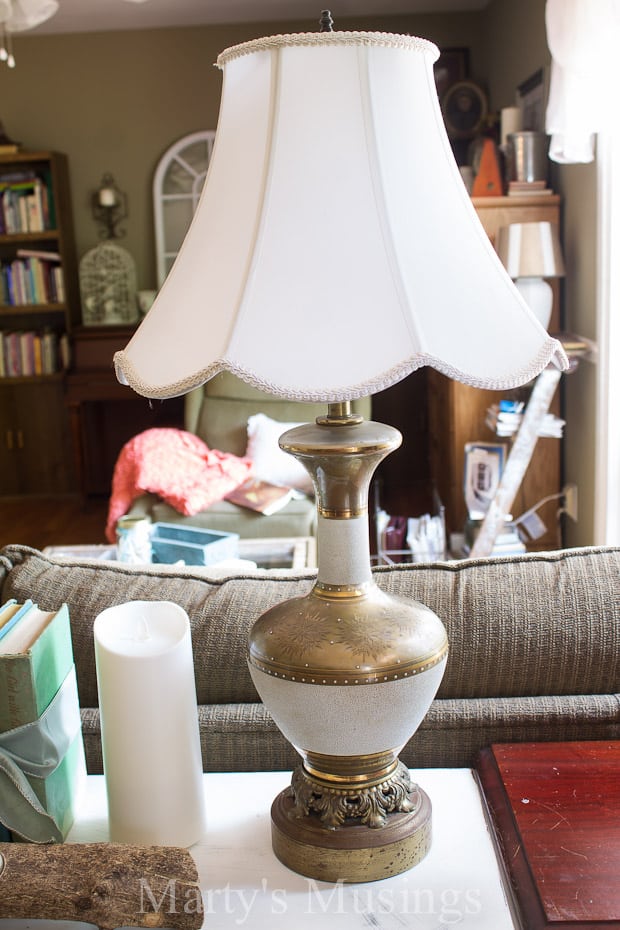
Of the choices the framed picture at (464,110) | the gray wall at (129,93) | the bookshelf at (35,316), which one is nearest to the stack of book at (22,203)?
the bookshelf at (35,316)

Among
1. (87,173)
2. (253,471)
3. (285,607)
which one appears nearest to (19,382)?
(87,173)

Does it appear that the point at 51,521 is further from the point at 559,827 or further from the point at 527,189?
the point at 559,827

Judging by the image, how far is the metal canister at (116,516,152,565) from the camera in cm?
273

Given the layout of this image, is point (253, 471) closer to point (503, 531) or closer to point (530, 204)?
point (503, 531)

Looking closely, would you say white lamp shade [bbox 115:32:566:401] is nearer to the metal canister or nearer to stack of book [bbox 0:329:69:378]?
the metal canister

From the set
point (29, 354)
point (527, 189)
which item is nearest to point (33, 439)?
point (29, 354)

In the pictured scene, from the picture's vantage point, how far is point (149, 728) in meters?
0.89

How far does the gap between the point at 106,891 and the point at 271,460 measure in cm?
308

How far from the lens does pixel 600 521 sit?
10.0 feet

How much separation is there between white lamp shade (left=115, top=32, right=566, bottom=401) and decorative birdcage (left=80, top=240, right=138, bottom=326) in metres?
4.89

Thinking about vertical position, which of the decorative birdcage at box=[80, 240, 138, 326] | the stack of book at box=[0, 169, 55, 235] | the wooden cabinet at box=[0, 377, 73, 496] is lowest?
the wooden cabinet at box=[0, 377, 73, 496]

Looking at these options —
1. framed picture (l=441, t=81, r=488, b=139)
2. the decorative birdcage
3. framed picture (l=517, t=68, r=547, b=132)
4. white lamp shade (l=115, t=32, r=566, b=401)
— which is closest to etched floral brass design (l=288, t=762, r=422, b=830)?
white lamp shade (l=115, t=32, r=566, b=401)

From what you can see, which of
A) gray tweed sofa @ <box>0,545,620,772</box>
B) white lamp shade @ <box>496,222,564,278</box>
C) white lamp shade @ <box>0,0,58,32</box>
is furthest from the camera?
white lamp shade @ <box>496,222,564,278</box>

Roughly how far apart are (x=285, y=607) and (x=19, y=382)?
4864mm
